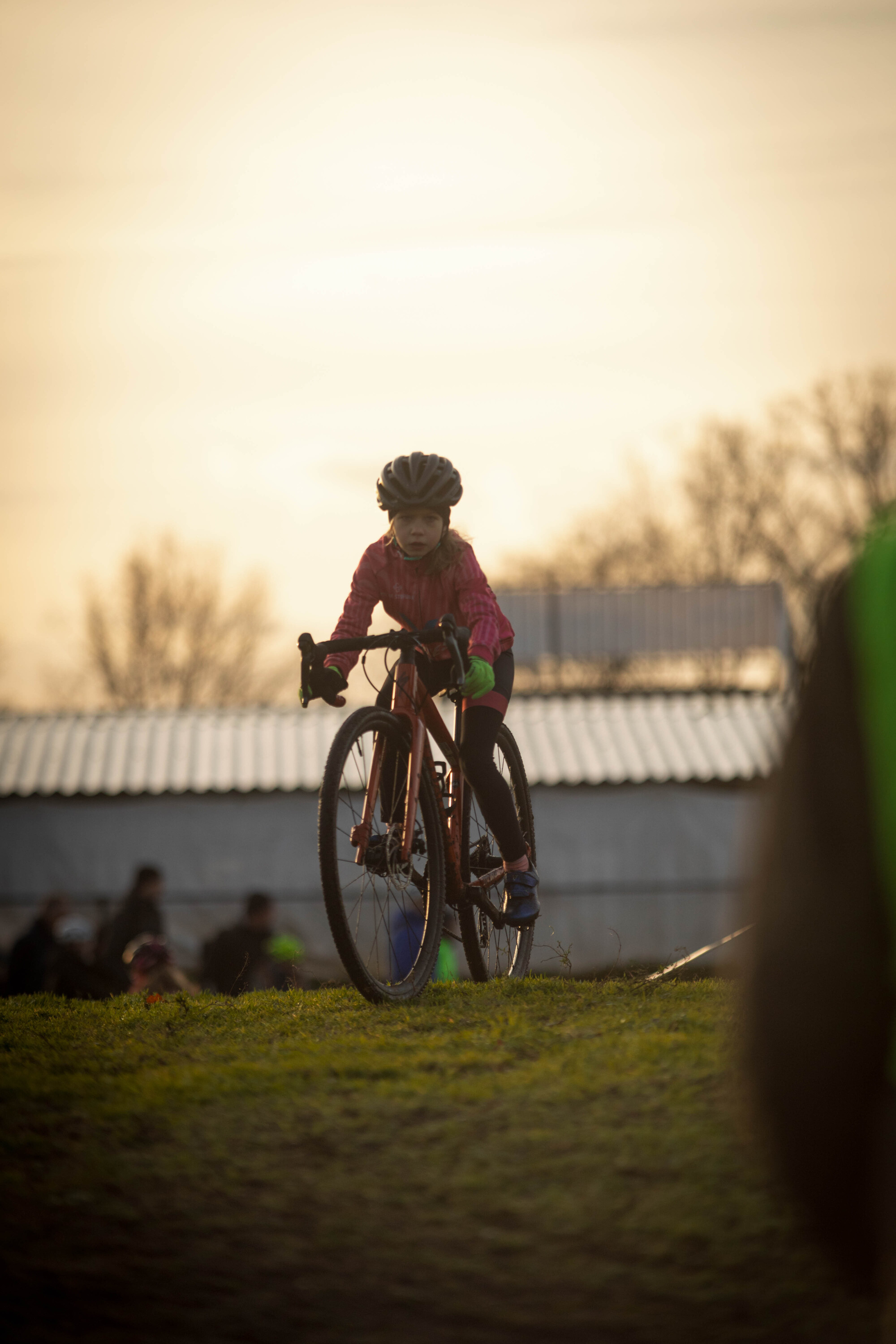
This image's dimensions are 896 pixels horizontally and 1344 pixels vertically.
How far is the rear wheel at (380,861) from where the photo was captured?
184 inches

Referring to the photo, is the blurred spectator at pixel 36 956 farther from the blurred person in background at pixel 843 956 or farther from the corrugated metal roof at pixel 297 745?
the blurred person in background at pixel 843 956

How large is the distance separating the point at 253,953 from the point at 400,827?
587 centimetres

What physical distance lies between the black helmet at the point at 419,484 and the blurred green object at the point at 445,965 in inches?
90.2

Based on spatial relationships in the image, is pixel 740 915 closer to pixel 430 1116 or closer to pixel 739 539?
pixel 430 1116

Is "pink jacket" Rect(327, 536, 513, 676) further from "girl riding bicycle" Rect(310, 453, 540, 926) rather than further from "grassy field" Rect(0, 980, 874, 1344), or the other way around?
"grassy field" Rect(0, 980, 874, 1344)

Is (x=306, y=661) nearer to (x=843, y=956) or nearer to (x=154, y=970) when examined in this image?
(x=843, y=956)

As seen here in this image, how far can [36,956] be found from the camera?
42.6 ft

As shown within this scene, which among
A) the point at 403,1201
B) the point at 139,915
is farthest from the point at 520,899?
the point at 139,915

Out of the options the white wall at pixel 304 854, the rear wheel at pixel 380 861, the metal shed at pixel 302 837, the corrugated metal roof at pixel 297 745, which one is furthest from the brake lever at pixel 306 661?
the white wall at pixel 304 854

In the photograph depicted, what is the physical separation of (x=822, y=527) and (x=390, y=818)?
4613 centimetres

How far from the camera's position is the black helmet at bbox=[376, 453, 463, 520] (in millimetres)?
5246

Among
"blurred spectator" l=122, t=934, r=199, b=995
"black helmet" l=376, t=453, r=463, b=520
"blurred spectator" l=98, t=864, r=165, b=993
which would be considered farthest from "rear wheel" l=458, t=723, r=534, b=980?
"blurred spectator" l=98, t=864, r=165, b=993

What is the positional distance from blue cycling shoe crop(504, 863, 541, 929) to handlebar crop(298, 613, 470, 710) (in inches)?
40.5

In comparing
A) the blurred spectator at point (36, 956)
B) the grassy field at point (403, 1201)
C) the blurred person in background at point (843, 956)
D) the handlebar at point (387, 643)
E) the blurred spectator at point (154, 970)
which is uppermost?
the handlebar at point (387, 643)
